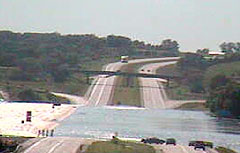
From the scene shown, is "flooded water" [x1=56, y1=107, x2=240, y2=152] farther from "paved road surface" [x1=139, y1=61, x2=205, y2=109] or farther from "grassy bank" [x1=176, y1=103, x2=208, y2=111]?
"paved road surface" [x1=139, y1=61, x2=205, y2=109]

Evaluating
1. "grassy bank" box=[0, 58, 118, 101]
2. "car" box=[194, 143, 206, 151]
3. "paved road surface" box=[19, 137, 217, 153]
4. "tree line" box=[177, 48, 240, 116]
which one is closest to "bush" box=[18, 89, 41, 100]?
"grassy bank" box=[0, 58, 118, 101]

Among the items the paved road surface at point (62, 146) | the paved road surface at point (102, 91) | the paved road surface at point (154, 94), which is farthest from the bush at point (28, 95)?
the paved road surface at point (62, 146)

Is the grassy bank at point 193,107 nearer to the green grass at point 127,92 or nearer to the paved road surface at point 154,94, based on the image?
the paved road surface at point 154,94

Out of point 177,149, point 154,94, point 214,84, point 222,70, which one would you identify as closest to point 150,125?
point 177,149

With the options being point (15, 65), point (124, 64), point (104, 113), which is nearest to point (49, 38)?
point (124, 64)

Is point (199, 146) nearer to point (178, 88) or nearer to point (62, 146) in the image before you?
point (62, 146)
